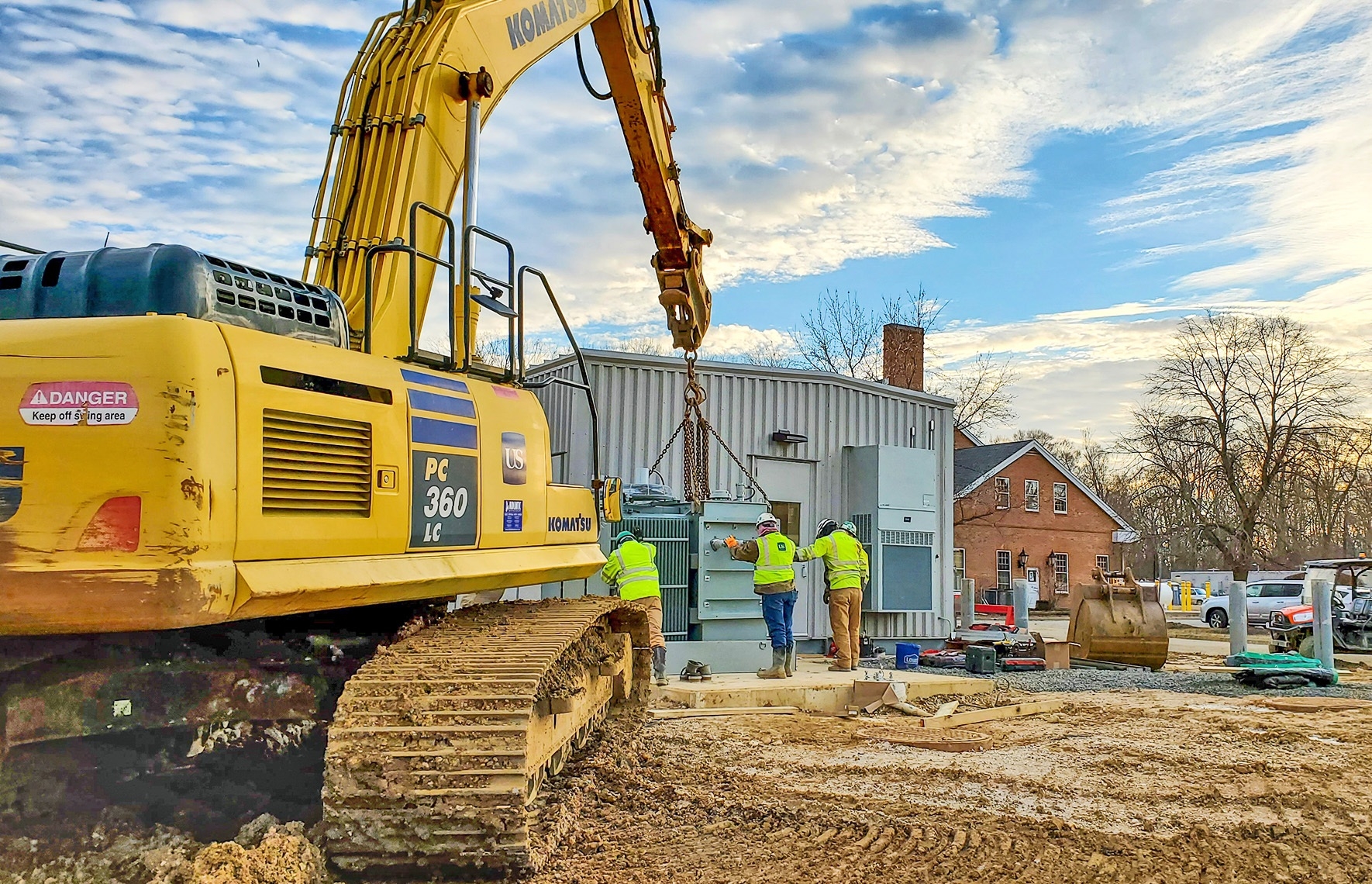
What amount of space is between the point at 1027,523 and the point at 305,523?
44516mm

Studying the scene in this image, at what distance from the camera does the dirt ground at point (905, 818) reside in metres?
4.05

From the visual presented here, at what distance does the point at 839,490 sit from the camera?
17.2 m

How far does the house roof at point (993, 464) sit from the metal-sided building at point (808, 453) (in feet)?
84.5

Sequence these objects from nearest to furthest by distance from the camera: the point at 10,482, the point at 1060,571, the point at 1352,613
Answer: the point at 10,482
the point at 1352,613
the point at 1060,571

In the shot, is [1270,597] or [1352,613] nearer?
[1352,613]

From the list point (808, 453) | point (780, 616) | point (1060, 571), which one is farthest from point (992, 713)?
point (1060, 571)

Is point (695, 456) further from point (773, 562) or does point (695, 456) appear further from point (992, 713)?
point (992, 713)

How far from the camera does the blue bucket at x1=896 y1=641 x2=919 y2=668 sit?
1549 centimetres

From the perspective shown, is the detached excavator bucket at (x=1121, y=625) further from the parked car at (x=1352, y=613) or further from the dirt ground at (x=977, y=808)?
the dirt ground at (x=977, y=808)

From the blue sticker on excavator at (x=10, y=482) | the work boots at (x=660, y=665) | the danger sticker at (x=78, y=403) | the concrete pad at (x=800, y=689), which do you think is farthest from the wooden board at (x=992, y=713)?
the blue sticker on excavator at (x=10, y=482)

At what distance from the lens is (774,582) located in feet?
40.5

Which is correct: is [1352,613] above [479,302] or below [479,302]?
below

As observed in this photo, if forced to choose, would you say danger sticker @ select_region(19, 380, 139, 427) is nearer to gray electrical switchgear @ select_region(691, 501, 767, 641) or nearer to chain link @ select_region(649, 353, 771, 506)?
chain link @ select_region(649, 353, 771, 506)

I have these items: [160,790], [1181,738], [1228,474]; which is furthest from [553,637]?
[1228,474]
